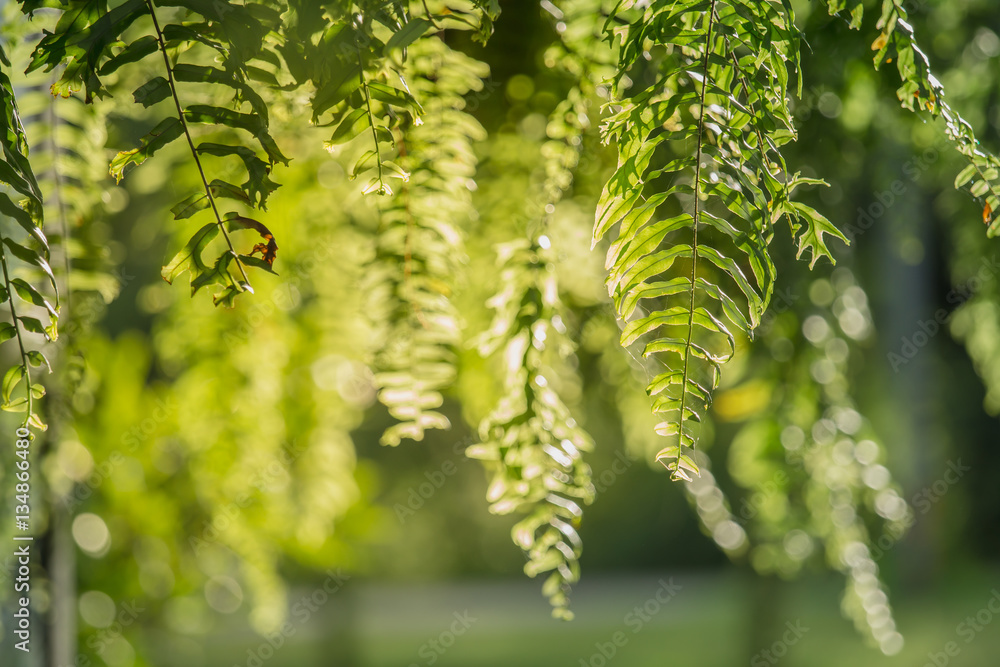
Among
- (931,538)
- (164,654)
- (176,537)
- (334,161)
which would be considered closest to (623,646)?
(931,538)

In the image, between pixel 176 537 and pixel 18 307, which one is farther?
pixel 176 537

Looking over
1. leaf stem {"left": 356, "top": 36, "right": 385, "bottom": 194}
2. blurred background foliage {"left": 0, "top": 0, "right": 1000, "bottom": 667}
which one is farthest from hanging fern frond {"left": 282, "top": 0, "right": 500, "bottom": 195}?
blurred background foliage {"left": 0, "top": 0, "right": 1000, "bottom": 667}

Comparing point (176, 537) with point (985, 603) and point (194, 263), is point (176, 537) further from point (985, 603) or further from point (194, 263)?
point (985, 603)

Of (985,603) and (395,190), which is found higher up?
(395,190)

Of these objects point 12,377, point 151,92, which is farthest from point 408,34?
point 12,377

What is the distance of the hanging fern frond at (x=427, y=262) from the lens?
1.96ft

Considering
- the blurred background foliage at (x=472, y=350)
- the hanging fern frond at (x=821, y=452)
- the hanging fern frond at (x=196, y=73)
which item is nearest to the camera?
the hanging fern frond at (x=196, y=73)

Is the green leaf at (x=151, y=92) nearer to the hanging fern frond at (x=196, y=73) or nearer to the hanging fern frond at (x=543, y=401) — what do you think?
the hanging fern frond at (x=196, y=73)

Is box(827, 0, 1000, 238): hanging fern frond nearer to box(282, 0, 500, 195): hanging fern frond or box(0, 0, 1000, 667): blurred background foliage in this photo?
box(0, 0, 1000, 667): blurred background foliage

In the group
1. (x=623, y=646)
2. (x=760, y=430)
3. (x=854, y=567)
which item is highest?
(x=760, y=430)

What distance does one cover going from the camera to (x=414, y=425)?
576mm

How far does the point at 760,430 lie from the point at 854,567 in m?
0.20

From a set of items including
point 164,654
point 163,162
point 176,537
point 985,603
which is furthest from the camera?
point 985,603

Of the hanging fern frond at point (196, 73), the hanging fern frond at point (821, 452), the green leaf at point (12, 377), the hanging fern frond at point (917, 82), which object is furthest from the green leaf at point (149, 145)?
A: the hanging fern frond at point (821, 452)
